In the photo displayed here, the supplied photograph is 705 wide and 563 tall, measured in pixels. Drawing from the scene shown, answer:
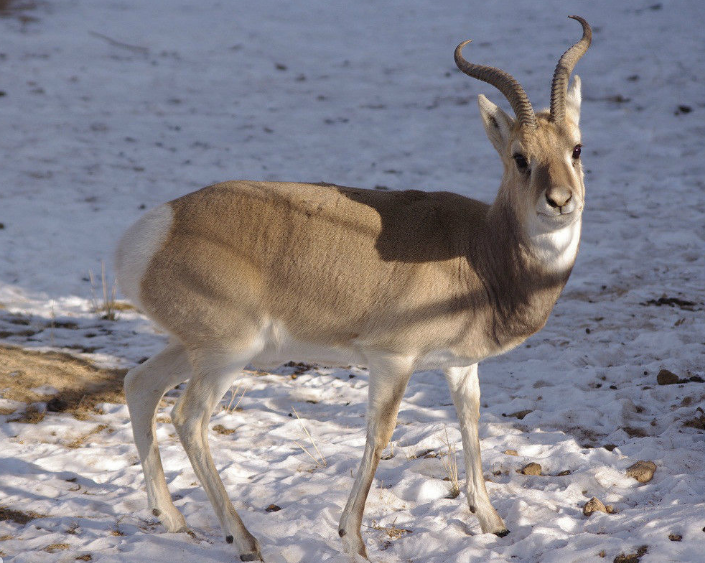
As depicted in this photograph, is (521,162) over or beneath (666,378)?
over

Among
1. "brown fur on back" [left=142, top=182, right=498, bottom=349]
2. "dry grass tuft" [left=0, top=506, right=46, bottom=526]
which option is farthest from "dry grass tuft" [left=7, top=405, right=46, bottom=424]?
"brown fur on back" [left=142, top=182, right=498, bottom=349]

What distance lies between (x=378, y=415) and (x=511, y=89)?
1902 mm

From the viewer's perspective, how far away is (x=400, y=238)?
14.5ft

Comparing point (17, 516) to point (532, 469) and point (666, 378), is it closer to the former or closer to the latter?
point (532, 469)

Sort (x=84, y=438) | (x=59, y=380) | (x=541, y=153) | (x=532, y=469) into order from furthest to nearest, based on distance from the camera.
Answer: (x=59, y=380), (x=84, y=438), (x=532, y=469), (x=541, y=153)

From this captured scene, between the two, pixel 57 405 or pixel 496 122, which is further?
pixel 57 405

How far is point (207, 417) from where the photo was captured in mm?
4410

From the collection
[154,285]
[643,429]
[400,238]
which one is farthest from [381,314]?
[643,429]

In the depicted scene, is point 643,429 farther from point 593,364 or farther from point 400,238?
point 400,238

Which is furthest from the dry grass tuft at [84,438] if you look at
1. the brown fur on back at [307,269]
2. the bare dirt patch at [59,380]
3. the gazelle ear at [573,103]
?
the gazelle ear at [573,103]

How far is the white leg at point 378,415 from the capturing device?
4.26 metres

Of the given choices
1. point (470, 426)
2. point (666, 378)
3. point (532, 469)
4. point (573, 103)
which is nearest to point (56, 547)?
point (470, 426)

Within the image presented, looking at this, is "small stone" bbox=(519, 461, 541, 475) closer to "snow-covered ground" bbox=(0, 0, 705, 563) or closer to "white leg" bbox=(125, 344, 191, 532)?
"snow-covered ground" bbox=(0, 0, 705, 563)

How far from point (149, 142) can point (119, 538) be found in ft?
29.7
